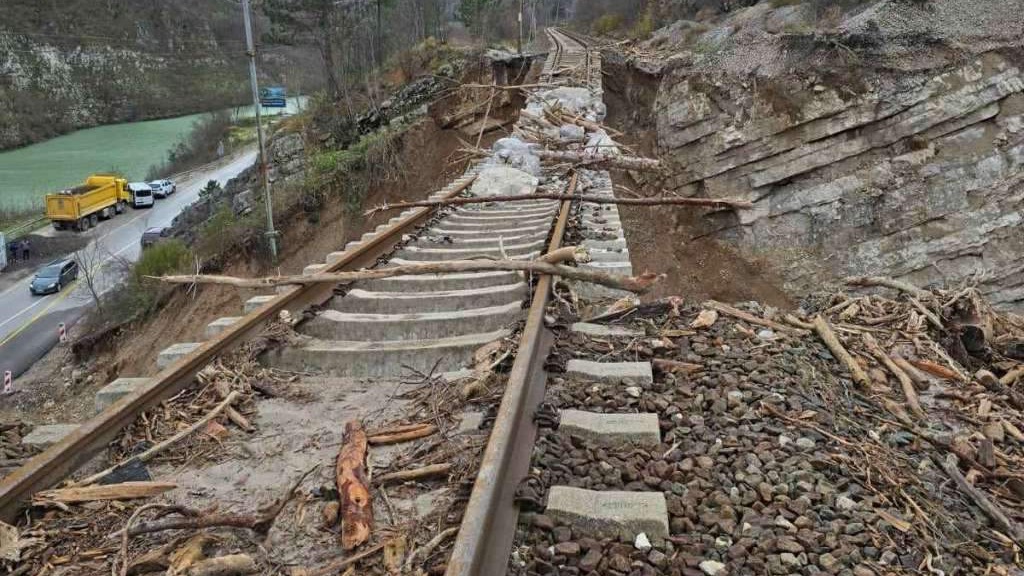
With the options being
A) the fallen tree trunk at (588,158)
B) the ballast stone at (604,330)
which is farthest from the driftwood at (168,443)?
the fallen tree trunk at (588,158)

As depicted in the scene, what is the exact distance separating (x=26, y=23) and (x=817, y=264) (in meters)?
112

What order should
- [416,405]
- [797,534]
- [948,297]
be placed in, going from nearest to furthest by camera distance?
1. [797,534]
2. [416,405]
3. [948,297]

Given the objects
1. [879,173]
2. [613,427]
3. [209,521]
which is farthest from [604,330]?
[879,173]

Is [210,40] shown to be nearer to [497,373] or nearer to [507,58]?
[507,58]

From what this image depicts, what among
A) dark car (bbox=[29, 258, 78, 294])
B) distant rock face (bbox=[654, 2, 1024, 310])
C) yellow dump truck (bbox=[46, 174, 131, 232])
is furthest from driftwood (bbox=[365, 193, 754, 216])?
yellow dump truck (bbox=[46, 174, 131, 232])

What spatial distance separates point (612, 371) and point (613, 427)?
57cm

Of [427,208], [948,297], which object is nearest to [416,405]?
[948,297]

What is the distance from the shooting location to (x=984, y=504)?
252 cm

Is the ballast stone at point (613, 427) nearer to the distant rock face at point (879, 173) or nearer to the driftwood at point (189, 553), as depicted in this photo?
the driftwood at point (189, 553)

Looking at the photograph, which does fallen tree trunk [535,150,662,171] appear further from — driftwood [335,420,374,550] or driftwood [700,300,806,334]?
driftwood [335,420,374,550]

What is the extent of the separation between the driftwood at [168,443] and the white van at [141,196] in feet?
187

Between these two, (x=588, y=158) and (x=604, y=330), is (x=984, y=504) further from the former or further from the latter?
(x=588, y=158)

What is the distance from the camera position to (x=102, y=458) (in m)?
2.79

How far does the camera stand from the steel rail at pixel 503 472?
194 cm
